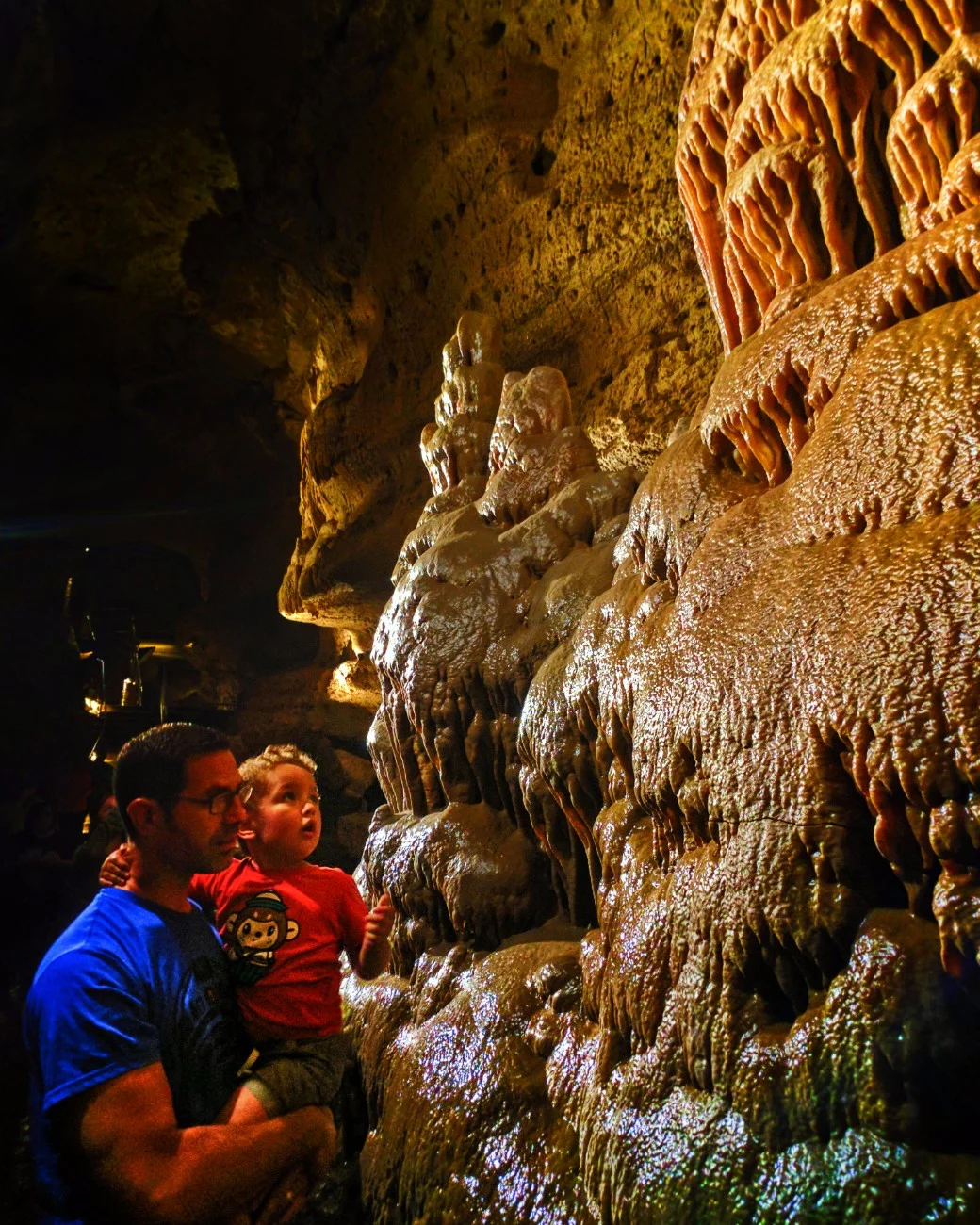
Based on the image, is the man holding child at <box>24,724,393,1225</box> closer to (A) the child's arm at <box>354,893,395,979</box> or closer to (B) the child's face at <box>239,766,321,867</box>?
(A) the child's arm at <box>354,893,395,979</box>

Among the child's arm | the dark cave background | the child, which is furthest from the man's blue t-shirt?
the dark cave background

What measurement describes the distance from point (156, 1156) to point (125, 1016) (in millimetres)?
232

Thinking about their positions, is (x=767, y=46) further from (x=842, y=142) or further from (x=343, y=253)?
(x=343, y=253)

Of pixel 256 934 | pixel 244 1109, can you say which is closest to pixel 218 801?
pixel 256 934

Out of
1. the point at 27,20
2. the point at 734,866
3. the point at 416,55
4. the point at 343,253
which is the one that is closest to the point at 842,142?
the point at 734,866

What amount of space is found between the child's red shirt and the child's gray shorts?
6 centimetres

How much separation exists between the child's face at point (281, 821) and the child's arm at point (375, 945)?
0.88ft

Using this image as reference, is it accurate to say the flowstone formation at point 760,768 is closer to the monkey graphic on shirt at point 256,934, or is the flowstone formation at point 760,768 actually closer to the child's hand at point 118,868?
the monkey graphic on shirt at point 256,934

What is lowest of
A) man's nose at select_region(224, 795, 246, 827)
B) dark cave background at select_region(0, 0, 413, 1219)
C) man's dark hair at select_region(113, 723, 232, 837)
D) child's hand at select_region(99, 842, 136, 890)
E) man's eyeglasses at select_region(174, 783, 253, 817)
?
child's hand at select_region(99, 842, 136, 890)

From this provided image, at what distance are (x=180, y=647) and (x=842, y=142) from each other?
10.3m

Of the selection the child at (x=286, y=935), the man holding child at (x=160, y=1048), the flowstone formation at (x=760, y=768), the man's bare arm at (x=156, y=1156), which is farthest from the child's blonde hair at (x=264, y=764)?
the man's bare arm at (x=156, y=1156)

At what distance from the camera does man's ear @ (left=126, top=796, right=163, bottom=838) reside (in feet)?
6.23

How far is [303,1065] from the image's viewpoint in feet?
6.66

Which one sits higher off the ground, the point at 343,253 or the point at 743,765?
the point at 343,253
